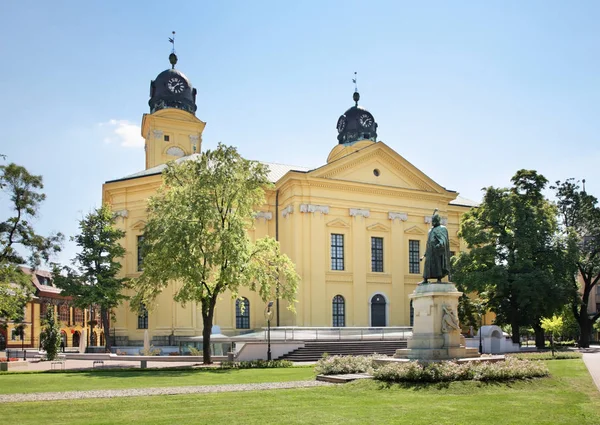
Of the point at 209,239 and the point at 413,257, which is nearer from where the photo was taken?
the point at 209,239

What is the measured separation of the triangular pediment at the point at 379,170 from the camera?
43.4 meters

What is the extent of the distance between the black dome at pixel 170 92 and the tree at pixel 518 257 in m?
28.4

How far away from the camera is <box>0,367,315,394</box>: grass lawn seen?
1881 centimetres

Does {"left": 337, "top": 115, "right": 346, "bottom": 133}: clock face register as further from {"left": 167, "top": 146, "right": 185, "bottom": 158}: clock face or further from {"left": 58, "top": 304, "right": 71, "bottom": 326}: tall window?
{"left": 58, "top": 304, "right": 71, "bottom": 326}: tall window

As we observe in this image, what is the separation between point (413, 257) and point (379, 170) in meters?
7.47

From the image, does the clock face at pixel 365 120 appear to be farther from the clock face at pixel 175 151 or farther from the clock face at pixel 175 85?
the clock face at pixel 175 151

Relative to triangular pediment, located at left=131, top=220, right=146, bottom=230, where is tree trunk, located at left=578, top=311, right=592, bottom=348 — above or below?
below

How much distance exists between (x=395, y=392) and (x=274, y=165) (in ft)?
114

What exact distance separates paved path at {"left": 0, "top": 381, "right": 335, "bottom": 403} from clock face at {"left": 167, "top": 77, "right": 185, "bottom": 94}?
134 ft

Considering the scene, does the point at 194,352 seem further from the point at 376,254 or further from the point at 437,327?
the point at 437,327

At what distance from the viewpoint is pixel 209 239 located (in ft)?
93.5

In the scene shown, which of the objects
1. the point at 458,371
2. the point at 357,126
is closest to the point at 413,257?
the point at 357,126

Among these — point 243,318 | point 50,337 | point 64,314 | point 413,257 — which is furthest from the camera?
point 64,314

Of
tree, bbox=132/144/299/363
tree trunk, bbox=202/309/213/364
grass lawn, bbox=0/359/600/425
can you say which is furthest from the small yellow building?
grass lawn, bbox=0/359/600/425
